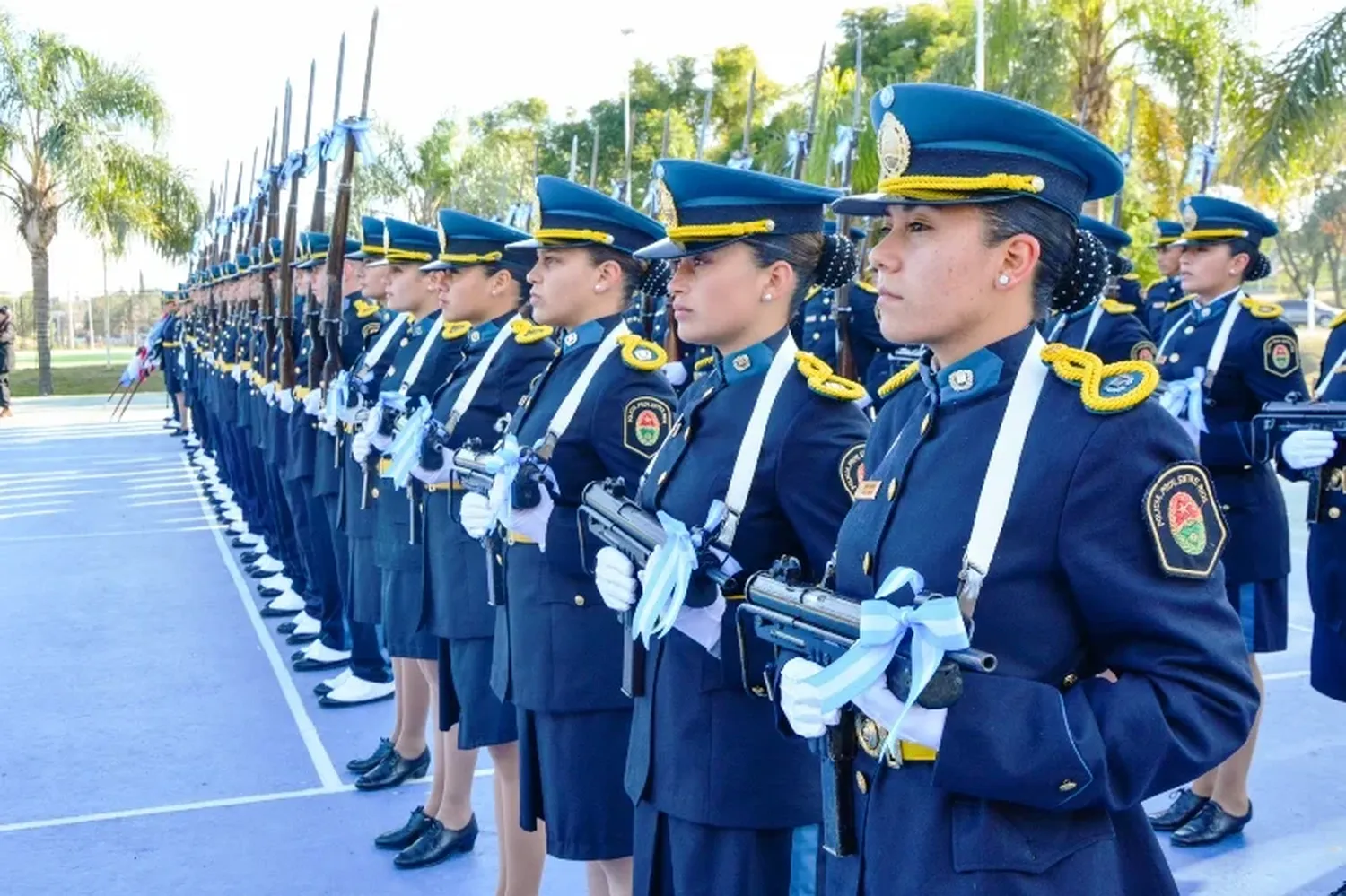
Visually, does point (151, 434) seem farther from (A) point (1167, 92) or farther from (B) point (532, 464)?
(B) point (532, 464)

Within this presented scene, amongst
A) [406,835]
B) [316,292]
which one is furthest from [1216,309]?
[316,292]

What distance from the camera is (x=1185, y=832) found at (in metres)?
4.25

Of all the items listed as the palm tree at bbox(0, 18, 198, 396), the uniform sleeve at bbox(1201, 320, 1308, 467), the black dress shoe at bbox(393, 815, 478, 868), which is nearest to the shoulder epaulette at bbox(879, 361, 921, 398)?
the black dress shoe at bbox(393, 815, 478, 868)

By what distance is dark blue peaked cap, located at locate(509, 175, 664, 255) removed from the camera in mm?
3514

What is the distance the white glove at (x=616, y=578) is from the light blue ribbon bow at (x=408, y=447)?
1535 mm

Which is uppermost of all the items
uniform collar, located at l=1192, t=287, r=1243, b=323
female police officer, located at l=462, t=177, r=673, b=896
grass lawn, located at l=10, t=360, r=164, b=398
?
uniform collar, located at l=1192, t=287, r=1243, b=323

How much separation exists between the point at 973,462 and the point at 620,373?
63.6 inches

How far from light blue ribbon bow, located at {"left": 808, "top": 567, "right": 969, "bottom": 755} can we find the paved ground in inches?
104

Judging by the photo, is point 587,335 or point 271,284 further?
point 271,284

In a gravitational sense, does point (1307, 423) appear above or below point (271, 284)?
below

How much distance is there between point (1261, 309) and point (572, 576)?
287 cm

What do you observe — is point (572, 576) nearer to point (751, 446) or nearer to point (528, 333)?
point (751, 446)

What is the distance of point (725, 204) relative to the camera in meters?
2.71

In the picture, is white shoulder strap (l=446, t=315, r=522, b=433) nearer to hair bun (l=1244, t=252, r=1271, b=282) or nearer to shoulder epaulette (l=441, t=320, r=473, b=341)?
shoulder epaulette (l=441, t=320, r=473, b=341)
